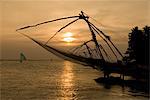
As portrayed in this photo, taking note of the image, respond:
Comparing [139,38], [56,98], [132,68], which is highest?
[139,38]

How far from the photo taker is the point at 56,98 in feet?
138

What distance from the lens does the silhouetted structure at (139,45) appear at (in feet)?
197

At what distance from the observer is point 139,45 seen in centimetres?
6184

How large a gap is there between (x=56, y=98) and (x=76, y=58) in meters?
7.55

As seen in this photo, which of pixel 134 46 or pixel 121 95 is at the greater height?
pixel 134 46

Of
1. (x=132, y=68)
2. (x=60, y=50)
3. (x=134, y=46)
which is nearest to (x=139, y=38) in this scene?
(x=134, y=46)

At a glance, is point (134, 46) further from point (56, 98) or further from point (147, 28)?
point (56, 98)

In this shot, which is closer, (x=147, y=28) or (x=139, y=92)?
(x=139, y=92)

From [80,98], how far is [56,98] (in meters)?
2.90

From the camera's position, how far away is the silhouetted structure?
2367 inches

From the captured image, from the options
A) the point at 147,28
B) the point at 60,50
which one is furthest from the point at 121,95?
the point at 147,28

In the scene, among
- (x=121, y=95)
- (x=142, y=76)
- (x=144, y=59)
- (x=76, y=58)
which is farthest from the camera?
(x=144, y=59)

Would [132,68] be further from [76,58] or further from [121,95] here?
[76,58]

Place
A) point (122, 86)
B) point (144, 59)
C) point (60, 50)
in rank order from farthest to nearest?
point (144, 59)
point (122, 86)
point (60, 50)
